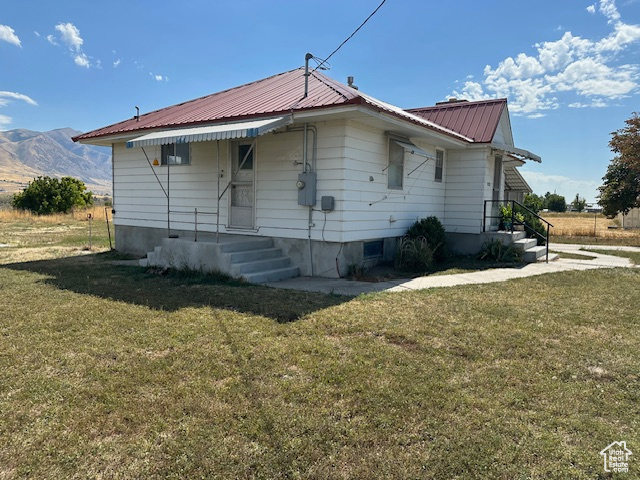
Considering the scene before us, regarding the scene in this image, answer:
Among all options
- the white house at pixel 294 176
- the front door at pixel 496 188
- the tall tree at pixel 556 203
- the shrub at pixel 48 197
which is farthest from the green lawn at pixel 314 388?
the tall tree at pixel 556 203

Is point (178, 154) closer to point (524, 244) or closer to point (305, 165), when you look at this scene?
point (305, 165)

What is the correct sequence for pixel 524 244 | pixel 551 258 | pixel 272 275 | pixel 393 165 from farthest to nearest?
pixel 551 258, pixel 524 244, pixel 393 165, pixel 272 275

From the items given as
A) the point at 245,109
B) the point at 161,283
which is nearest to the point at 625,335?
the point at 161,283

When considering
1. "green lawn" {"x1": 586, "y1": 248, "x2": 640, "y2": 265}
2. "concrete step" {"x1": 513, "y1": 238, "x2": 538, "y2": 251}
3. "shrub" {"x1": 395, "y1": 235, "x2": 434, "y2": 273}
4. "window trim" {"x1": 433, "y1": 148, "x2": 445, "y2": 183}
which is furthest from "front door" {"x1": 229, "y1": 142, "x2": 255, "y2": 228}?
"green lawn" {"x1": 586, "y1": 248, "x2": 640, "y2": 265}

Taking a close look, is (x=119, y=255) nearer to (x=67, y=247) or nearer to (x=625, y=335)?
(x=67, y=247)

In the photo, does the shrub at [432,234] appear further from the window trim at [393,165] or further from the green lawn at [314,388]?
the green lawn at [314,388]

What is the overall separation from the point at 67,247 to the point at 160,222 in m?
3.68

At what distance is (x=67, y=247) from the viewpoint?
1266cm

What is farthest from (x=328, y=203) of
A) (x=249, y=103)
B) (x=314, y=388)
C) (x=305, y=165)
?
(x=314, y=388)

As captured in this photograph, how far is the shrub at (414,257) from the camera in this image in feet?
30.3

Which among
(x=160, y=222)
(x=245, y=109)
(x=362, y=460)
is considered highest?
(x=245, y=109)

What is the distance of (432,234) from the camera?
1003 cm

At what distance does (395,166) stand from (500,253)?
3.49 metres

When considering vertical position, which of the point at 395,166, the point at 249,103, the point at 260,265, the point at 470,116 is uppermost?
the point at 470,116
